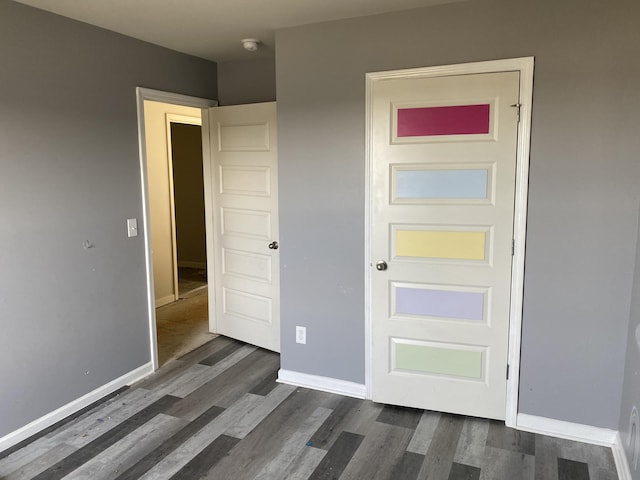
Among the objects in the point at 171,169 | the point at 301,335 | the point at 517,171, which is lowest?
the point at 301,335

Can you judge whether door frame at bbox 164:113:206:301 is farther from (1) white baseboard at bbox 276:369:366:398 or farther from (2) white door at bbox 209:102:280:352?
(1) white baseboard at bbox 276:369:366:398

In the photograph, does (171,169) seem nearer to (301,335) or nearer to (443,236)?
(301,335)

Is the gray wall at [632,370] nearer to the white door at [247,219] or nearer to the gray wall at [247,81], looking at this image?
the white door at [247,219]

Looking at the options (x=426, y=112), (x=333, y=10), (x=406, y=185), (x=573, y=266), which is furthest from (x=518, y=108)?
(x=333, y=10)

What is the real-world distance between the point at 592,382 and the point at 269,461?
1769 millimetres

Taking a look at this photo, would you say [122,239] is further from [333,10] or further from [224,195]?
[333,10]

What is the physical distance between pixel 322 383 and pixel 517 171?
6.04ft

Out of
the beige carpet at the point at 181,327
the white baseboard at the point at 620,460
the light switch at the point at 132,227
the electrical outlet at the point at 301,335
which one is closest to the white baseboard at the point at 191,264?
the beige carpet at the point at 181,327

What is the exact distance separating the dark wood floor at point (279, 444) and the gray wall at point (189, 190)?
387 centimetres

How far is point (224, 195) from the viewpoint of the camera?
3930 millimetres

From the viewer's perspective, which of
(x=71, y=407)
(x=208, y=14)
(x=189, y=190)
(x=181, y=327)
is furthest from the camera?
(x=189, y=190)

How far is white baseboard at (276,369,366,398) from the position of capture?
3.11 metres

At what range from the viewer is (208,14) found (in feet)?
8.93

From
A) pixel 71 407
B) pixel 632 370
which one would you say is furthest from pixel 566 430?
pixel 71 407
